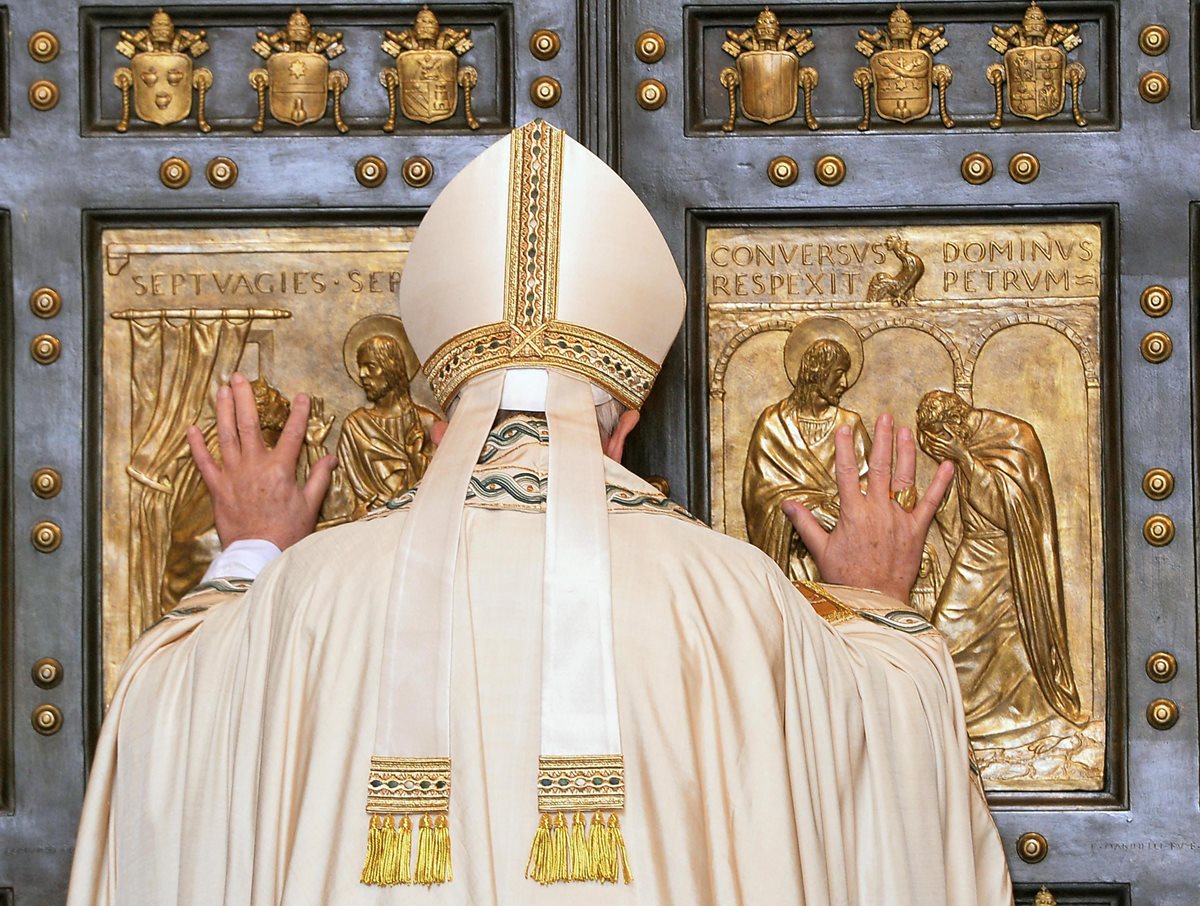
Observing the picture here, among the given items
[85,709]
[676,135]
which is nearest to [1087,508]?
[676,135]

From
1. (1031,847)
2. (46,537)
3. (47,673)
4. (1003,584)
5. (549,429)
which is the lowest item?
(1031,847)

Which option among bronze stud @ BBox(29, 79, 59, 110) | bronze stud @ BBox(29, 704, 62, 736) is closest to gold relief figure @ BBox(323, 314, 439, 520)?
bronze stud @ BBox(29, 704, 62, 736)

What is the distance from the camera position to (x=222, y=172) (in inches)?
156

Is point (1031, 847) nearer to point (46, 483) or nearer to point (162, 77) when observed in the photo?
point (46, 483)

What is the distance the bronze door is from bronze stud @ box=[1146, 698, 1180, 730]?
0.06 metres

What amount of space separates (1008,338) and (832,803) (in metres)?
1.38

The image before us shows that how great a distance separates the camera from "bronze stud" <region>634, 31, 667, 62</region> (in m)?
3.94

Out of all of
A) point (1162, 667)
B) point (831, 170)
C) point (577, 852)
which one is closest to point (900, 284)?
point (831, 170)

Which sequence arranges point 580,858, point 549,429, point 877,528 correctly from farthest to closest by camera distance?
point 877,528, point 549,429, point 580,858

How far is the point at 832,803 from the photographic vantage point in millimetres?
2910

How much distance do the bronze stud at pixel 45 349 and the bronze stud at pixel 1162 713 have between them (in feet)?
7.53

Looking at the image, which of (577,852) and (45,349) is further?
(45,349)

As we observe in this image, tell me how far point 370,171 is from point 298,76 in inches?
9.4

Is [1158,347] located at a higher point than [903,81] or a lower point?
lower
